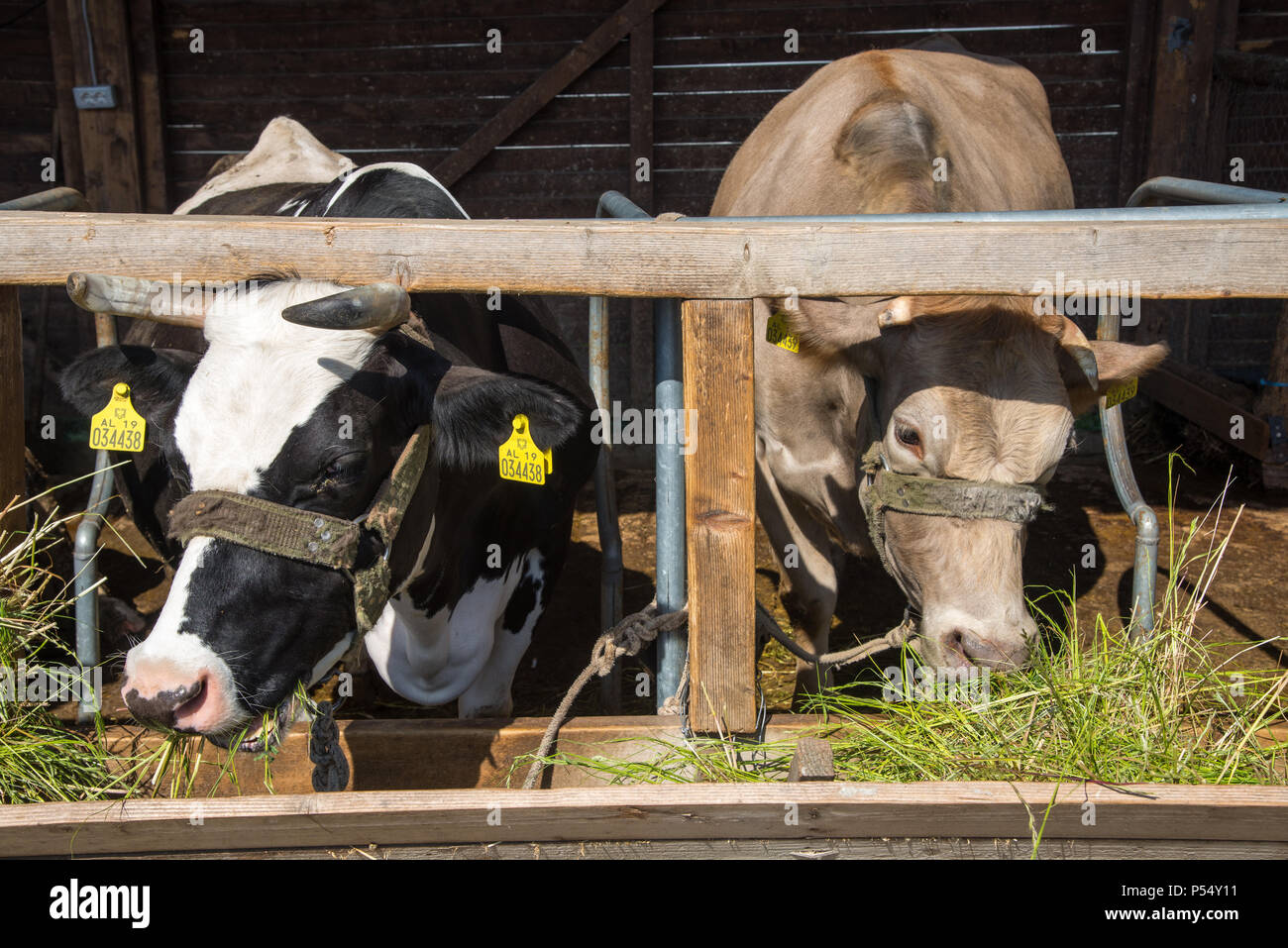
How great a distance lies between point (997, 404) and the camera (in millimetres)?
2314

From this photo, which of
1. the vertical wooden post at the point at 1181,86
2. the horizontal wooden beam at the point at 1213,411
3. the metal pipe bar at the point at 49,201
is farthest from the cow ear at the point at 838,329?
the vertical wooden post at the point at 1181,86

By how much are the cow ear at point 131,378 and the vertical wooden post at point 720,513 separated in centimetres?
115

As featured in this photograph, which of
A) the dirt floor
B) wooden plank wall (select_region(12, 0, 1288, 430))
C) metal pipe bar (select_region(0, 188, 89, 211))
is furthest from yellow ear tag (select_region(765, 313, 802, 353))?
wooden plank wall (select_region(12, 0, 1288, 430))

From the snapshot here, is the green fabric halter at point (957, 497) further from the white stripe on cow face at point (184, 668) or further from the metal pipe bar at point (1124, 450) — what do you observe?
the white stripe on cow face at point (184, 668)

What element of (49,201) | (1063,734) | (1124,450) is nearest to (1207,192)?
(1124,450)

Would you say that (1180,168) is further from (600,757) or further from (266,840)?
(266,840)

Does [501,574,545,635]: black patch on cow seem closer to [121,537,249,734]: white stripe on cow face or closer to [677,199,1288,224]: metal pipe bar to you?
[121,537,249,734]: white stripe on cow face

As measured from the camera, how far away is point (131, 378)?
2324 millimetres

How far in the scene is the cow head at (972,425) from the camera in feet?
7.52

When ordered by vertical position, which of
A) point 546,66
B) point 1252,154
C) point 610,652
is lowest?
point 610,652

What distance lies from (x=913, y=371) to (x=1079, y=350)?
1.22 ft

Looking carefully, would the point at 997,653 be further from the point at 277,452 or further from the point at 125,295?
the point at 125,295

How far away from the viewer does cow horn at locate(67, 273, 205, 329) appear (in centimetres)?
196

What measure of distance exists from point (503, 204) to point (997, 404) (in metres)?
4.66
